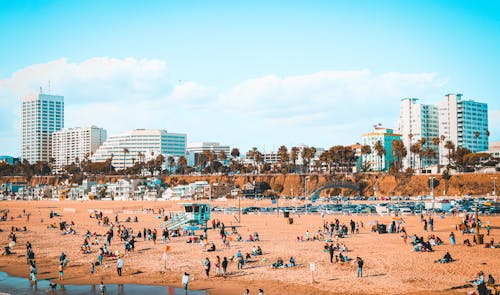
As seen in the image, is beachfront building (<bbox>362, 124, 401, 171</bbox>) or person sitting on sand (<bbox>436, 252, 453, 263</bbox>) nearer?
person sitting on sand (<bbox>436, 252, 453, 263</bbox>)

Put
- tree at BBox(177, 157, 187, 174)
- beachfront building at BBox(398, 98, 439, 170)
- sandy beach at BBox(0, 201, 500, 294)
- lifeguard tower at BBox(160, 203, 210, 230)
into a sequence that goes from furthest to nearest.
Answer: beachfront building at BBox(398, 98, 439, 170) → tree at BBox(177, 157, 187, 174) → lifeguard tower at BBox(160, 203, 210, 230) → sandy beach at BBox(0, 201, 500, 294)

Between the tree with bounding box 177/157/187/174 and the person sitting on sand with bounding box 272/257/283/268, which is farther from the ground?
the tree with bounding box 177/157/187/174

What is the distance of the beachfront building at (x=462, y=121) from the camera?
16975cm

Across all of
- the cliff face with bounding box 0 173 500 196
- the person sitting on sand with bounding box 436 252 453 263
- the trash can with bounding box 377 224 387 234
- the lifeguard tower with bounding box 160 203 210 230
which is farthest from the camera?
the cliff face with bounding box 0 173 500 196

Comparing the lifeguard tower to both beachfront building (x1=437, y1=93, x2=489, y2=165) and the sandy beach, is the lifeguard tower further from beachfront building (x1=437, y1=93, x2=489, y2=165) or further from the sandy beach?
beachfront building (x1=437, y1=93, x2=489, y2=165)

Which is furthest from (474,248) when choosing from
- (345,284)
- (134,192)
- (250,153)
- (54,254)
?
(250,153)

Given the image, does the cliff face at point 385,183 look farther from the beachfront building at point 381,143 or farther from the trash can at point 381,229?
the trash can at point 381,229

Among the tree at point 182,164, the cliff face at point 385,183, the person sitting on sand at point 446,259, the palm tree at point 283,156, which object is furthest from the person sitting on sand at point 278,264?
the tree at point 182,164

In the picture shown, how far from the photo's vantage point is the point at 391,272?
25.3m

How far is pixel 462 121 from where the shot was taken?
16938 centimetres

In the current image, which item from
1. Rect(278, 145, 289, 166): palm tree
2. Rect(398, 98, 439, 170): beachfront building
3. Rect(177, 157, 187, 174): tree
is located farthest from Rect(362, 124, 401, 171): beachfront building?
Rect(177, 157, 187, 174): tree

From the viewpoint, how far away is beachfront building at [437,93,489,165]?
16975 centimetres

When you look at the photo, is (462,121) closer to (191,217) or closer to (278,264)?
(191,217)

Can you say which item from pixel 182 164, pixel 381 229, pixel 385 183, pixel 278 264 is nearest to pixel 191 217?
pixel 381 229
